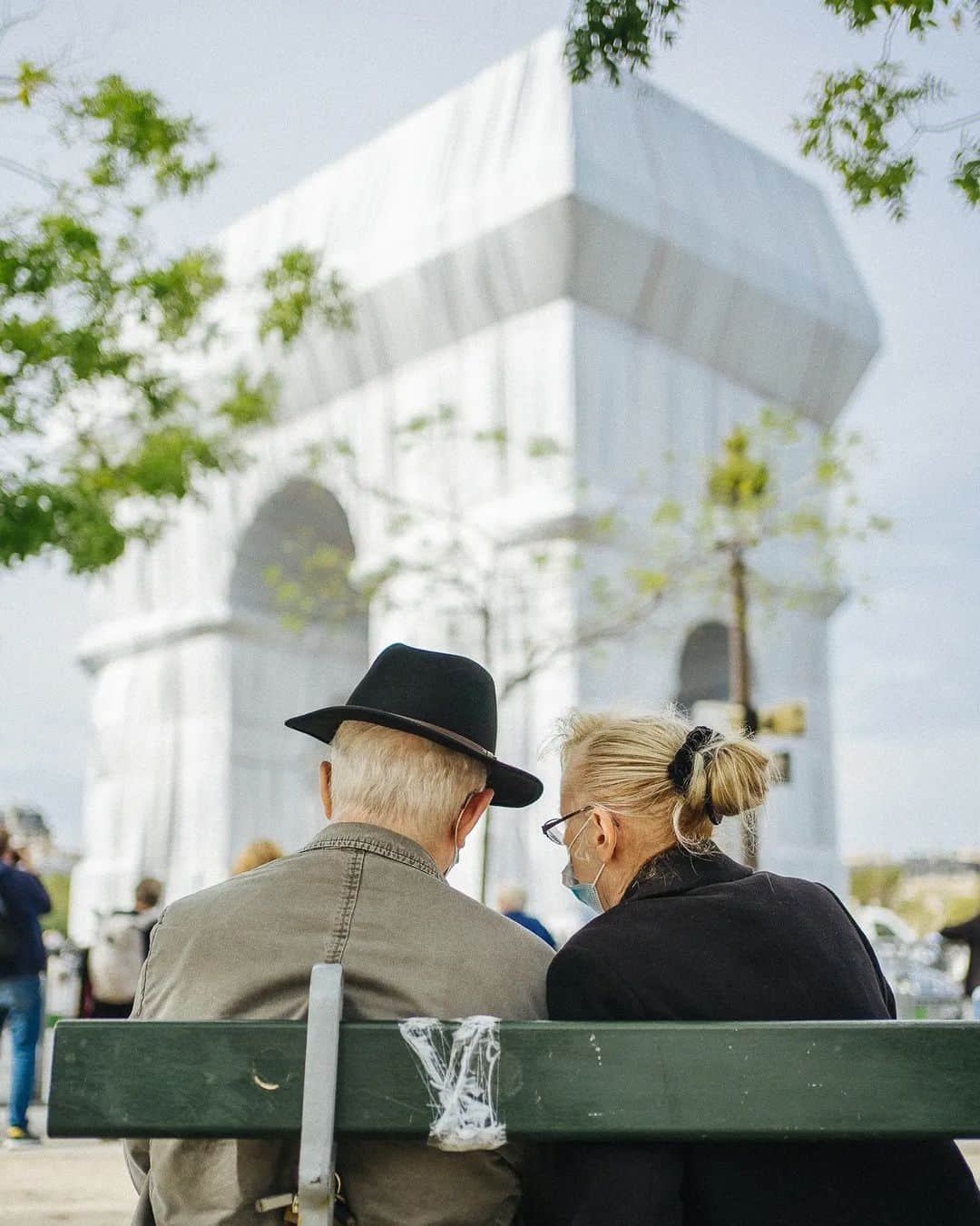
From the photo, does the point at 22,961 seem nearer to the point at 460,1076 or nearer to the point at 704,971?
the point at 704,971

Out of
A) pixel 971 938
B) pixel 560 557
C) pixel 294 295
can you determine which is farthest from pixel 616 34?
pixel 560 557

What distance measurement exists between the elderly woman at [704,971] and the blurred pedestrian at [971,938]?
9278 mm

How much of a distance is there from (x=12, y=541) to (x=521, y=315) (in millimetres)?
11106

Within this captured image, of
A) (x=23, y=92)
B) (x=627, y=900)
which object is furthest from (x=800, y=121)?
(x=23, y=92)

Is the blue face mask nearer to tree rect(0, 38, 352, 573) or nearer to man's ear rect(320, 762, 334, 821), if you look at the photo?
man's ear rect(320, 762, 334, 821)

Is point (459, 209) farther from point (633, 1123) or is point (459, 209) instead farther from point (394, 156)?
point (633, 1123)

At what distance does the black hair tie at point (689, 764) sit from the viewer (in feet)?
9.27

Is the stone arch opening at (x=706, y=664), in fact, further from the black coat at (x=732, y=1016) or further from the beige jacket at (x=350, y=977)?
the beige jacket at (x=350, y=977)

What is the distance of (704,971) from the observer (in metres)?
2.56

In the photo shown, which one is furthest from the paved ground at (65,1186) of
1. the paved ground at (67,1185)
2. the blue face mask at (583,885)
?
the blue face mask at (583,885)

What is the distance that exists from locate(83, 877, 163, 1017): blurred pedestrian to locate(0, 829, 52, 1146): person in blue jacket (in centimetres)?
32

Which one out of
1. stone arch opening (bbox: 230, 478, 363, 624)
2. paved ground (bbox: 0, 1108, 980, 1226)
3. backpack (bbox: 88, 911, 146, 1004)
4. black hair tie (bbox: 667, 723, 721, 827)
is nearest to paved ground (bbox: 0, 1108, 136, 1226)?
paved ground (bbox: 0, 1108, 980, 1226)

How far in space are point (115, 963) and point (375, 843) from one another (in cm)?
726

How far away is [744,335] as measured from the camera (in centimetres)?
2261
